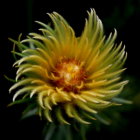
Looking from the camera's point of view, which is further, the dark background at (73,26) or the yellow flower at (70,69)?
the dark background at (73,26)

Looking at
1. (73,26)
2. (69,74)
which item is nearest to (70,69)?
(69,74)

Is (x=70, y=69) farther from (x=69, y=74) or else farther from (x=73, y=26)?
(x=73, y=26)

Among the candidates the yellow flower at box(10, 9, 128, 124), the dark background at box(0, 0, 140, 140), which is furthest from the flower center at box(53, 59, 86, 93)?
the dark background at box(0, 0, 140, 140)

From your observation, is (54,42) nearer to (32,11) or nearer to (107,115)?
(32,11)

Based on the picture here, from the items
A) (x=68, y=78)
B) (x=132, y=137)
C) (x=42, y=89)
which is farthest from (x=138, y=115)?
(x=42, y=89)

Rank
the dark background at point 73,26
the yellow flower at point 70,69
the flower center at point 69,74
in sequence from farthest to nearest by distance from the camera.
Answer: the dark background at point 73,26
the flower center at point 69,74
the yellow flower at point 70,69

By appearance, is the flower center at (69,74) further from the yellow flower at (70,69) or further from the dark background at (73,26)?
the dark background at (73,26)

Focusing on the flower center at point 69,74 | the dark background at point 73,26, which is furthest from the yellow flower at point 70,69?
the dark background at point 73,26

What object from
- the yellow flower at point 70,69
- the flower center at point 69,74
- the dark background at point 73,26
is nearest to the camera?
the yellow flower at point 70,69
